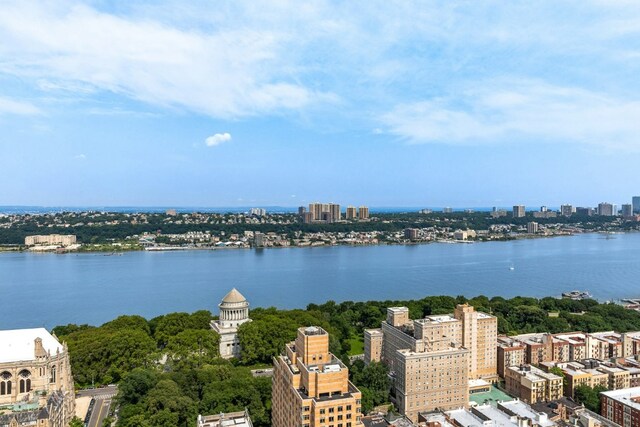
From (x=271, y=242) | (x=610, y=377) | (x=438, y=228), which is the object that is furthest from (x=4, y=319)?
(x=438, y=228)

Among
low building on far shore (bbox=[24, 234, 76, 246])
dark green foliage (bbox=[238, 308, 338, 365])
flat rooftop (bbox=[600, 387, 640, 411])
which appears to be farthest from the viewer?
low building on far shore (bbox=[24, 234, 76, 246])

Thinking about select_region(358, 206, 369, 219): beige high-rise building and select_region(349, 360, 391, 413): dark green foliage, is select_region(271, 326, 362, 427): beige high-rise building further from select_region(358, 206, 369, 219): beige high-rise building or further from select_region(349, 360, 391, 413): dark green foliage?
select_region(358, 206, 369, 219): beige high-rise building

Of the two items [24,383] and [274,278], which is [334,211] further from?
[24,383]

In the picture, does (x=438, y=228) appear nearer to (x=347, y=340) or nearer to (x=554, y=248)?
(x=554, y=248)

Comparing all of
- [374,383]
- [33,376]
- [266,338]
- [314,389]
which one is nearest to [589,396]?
[374,383]

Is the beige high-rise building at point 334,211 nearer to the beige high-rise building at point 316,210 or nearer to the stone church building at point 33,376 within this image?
the beige high-rise building at point 316,210

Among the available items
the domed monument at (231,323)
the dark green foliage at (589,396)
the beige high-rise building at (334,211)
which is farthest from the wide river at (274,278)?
the beige high-rise building at (334,211)

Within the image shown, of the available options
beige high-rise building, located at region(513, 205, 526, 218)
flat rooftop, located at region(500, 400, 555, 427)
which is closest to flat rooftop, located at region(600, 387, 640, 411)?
flat rooftop, located at region(500, 400, 555, 427)
